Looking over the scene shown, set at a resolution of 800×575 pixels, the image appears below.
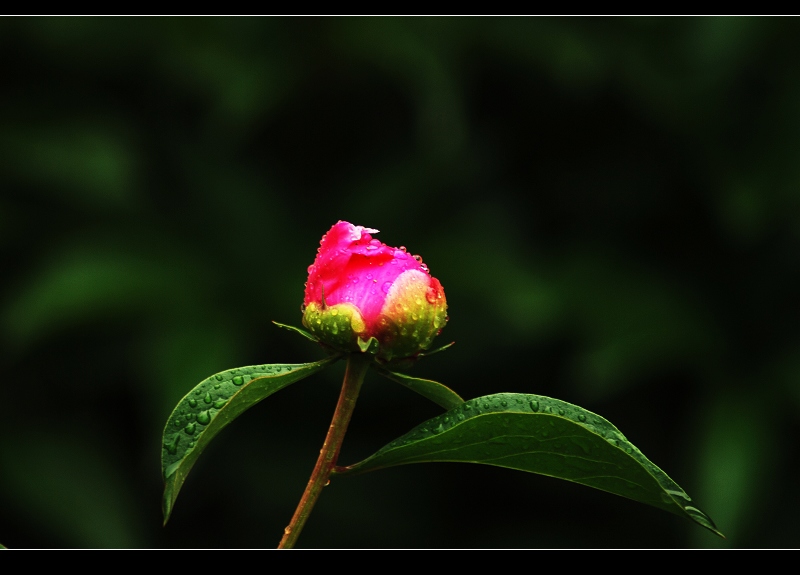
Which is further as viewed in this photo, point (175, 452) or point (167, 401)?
point (167, 401)

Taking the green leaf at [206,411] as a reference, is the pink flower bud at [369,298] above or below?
above

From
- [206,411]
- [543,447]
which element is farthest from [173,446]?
[543,447]

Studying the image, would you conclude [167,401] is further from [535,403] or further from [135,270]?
[535,403]

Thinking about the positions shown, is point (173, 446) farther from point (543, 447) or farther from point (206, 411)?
point (543, 447)

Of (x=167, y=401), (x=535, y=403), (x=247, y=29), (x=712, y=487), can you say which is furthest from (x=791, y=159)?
(x=535, y=403)

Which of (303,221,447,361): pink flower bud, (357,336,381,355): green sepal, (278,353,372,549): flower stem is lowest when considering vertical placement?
(278,353,372,549): flower stem
